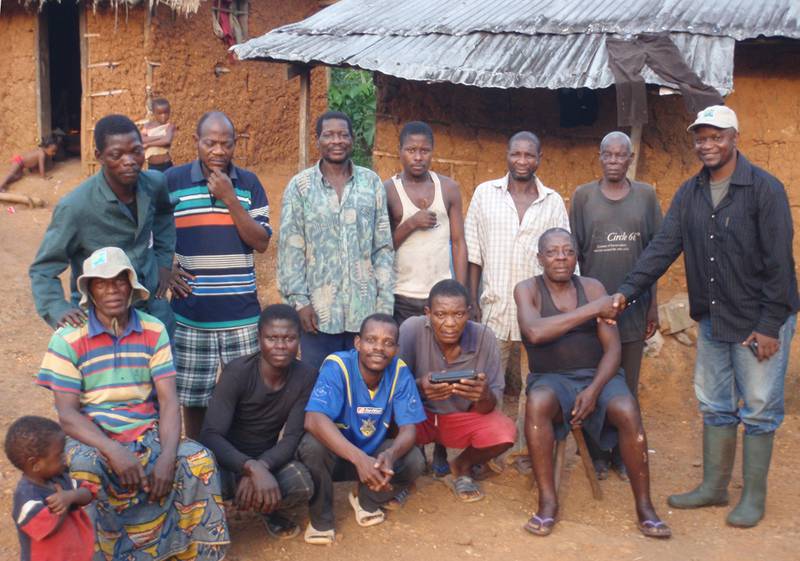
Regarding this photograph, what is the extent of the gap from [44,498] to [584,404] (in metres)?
2.40

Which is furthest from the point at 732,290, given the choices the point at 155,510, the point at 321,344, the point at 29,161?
the point at 29,161

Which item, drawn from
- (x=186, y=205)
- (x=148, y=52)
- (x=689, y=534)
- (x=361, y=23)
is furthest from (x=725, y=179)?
(x=148, y=52)

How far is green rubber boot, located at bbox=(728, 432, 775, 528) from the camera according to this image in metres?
4.38

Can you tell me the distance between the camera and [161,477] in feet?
12.0

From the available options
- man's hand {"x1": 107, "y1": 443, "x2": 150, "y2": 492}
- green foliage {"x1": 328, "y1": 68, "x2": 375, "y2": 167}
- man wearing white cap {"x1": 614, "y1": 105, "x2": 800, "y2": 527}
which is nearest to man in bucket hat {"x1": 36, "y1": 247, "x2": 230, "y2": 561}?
man's hand {"x1": 107, "y1": 443, "x2": 150, "y2": 492}

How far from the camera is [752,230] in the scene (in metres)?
4.21

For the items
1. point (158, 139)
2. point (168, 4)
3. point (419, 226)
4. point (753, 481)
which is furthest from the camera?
point (168, 4)

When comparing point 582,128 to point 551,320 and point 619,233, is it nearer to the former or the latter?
point 619,233

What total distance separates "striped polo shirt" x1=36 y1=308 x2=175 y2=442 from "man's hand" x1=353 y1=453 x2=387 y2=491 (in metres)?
0.90

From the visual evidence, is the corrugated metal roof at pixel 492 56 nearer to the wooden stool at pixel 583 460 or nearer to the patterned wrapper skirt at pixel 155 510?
the wooden stool at pixel 583 460

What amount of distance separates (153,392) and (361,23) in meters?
5.35

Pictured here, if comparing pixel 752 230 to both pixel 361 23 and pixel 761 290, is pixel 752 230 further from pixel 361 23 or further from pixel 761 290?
pixel 361 23

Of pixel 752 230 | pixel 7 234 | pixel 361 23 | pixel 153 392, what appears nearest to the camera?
pixel 153 392

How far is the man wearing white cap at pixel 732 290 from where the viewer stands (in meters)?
4.19
